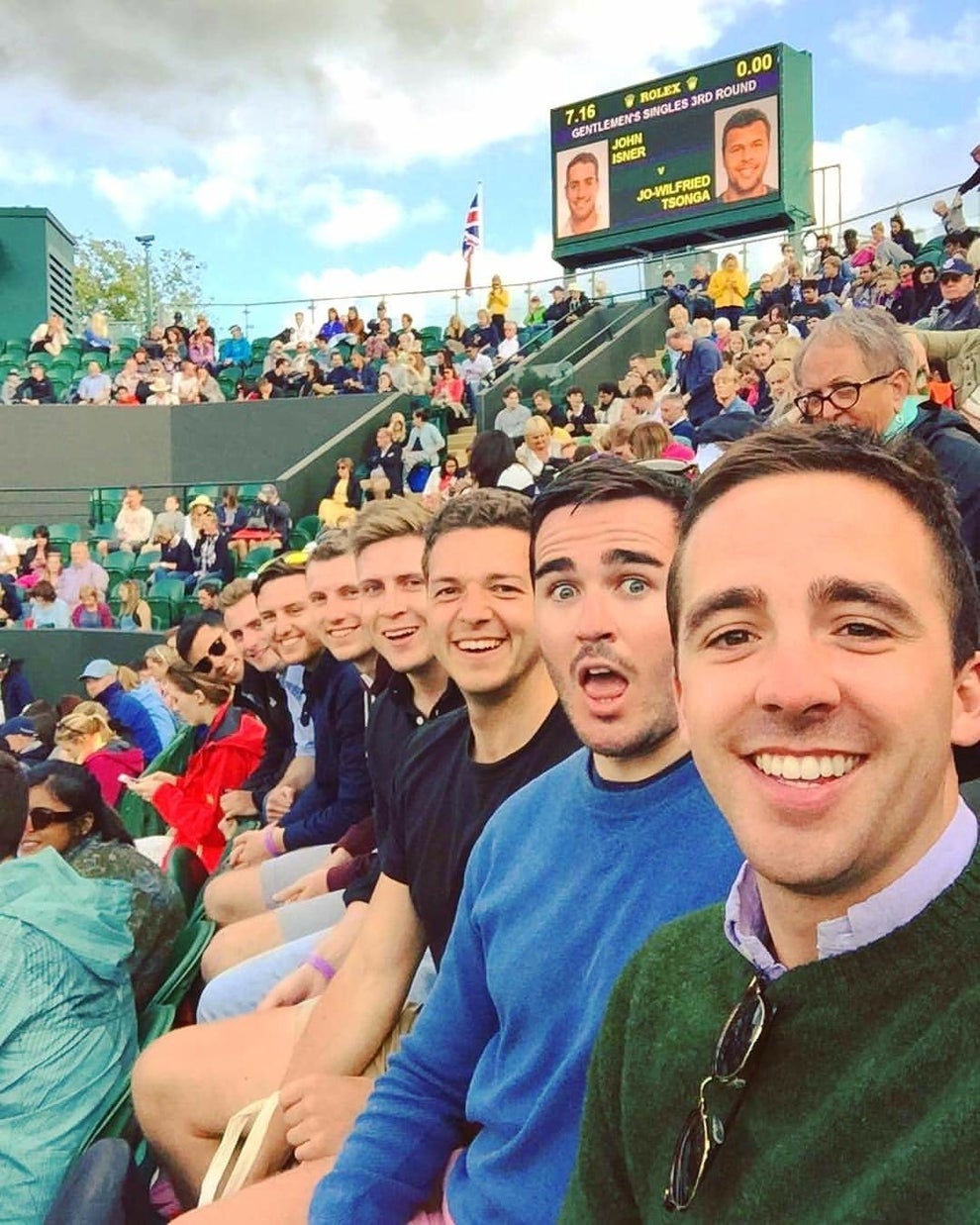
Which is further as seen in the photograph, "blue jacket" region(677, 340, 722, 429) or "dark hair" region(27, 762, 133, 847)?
"blue jacket" region(677, 340, 722, 429)

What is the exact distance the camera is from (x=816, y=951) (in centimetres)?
97

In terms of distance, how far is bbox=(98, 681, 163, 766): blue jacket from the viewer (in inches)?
275

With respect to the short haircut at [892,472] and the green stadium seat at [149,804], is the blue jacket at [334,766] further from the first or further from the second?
the short haircut at [892,472]

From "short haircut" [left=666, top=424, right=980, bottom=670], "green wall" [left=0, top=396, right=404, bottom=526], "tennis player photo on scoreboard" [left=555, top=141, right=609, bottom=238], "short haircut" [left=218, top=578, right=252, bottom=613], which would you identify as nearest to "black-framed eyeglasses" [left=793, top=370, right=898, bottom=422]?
"short haircut" [left=666, top=424, right=980, bottom=670]

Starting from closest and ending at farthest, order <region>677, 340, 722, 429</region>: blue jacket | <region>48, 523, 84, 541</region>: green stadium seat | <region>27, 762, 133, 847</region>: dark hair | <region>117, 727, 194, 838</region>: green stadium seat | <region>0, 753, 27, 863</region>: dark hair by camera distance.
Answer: <region>0, 753, 27, 863</region>: dark hair → <region>27, 762, 133, 847</region>: dark hair → <region>117, 727, 194, 838</region>: green stadium seat → <region>677, 340, 722, 429</region>: blue jacket → <region>48, 523, 84, 541</region>: green stadium seat

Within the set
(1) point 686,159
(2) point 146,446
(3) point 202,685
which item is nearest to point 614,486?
(3) point 202,685

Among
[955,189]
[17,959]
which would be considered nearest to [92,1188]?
[17,959]

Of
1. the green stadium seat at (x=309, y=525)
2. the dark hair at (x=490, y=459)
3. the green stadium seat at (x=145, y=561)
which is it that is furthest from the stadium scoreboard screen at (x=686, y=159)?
the dark hair at (x=490, y=459)

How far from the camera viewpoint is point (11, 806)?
291cm

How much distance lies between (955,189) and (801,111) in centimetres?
656

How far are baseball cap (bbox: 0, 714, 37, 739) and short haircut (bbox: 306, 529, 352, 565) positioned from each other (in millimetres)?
4591

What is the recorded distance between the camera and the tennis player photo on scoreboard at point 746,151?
59.9 ft

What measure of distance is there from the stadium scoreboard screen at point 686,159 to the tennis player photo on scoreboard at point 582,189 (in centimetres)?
2

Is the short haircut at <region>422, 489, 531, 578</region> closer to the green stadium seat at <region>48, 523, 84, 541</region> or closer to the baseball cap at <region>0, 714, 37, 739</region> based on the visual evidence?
the baseball cap at <region>0, 714, 37, 739</region>
